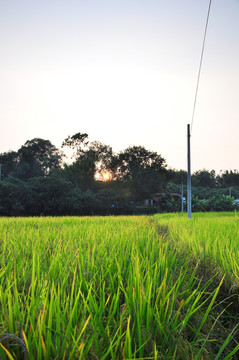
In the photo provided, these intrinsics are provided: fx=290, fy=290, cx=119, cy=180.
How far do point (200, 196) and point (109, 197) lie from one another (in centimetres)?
1722

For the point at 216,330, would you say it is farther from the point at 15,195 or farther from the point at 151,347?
the point at 15,195

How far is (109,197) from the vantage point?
29875 millimetres

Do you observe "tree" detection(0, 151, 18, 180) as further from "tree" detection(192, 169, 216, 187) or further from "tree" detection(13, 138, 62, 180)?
"tree" detection(192, 169, 216, 187)

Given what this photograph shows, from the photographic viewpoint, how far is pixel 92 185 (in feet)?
106

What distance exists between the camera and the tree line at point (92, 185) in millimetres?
25938

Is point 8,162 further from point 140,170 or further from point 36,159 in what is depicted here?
point 140,170

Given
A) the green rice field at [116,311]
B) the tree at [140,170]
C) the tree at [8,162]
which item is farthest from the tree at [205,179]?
the green rice field at [116,311]

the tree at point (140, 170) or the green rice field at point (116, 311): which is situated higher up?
the tree at point (140, 170)

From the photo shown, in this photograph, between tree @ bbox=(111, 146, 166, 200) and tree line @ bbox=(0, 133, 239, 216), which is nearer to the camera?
tree line @ bbox=(0, 133, 239, 216)

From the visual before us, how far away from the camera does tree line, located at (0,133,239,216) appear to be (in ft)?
85.1

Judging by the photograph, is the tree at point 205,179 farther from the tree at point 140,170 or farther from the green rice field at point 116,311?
the green rice field at point 116,311

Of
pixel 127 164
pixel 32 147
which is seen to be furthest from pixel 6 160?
pixel 127 164

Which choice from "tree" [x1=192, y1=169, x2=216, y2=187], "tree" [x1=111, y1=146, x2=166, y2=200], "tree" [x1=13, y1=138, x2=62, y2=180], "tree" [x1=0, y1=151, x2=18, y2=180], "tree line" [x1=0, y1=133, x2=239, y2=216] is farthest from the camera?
"tree" [x1=192, y1=169, x2=216, y2=187]

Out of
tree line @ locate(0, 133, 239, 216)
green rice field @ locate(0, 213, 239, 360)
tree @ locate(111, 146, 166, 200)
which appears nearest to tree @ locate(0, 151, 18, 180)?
tree line @ locate(0, 133, 239, 216)
